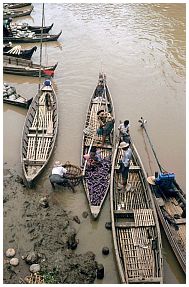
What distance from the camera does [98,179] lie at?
10.0m

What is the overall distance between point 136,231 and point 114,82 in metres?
8.80

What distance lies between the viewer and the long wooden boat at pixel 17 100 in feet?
43.5

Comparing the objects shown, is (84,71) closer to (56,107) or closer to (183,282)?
(56,107)

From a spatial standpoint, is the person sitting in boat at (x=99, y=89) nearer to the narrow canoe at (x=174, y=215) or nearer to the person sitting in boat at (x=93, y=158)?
the person sitting in boat at (x=93, y=158)

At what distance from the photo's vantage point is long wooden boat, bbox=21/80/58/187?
10296 mm

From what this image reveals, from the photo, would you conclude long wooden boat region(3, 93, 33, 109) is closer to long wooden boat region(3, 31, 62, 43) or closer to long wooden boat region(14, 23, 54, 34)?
long wooden boat region(3, 31, 62, 43)

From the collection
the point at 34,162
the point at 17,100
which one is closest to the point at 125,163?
the point at 34,162

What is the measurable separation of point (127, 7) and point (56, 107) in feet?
47.1

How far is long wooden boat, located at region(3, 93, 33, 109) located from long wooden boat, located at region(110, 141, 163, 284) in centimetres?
466

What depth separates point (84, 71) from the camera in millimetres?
16438

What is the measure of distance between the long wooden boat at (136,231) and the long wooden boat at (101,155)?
339 millimetres

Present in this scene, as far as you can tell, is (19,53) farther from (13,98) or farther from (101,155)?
(101,155)

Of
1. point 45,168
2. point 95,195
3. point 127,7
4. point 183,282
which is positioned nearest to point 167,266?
point 183,282

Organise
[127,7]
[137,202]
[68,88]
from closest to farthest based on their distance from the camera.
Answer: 1. [137,202]
2. [68,88]
3. [127,7]
